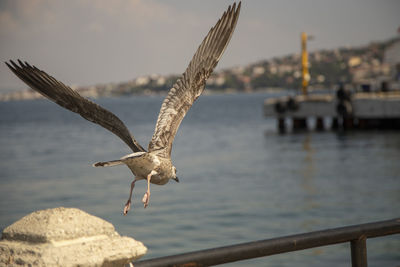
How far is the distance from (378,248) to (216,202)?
7.30m

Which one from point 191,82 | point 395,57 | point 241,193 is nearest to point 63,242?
point 191,82

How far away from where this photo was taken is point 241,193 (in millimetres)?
21547

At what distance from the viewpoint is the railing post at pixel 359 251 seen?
3.60m

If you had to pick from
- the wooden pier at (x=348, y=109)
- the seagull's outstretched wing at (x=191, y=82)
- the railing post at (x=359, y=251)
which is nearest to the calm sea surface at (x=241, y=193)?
the wooden pier at (x=348, y=109)

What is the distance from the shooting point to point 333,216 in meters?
17.2

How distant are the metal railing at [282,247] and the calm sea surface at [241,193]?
359 inches

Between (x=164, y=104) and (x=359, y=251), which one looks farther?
(x=164, y=104)

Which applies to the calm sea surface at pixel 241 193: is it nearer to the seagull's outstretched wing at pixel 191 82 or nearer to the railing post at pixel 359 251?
the seagull's outstretched wing at pixel 191 82

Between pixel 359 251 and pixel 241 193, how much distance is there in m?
18.0

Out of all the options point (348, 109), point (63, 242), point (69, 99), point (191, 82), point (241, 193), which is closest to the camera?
point (63, 242)

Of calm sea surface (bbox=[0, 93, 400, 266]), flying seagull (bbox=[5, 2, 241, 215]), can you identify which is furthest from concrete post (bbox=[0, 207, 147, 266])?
calm sea surface (bbox=[0, 93, 400, 266])

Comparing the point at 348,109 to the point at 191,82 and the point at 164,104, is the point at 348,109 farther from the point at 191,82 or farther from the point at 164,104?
the point at 164,104

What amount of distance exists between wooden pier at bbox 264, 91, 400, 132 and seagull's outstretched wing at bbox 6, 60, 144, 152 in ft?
117

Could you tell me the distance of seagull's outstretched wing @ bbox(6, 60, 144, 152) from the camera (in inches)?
148
